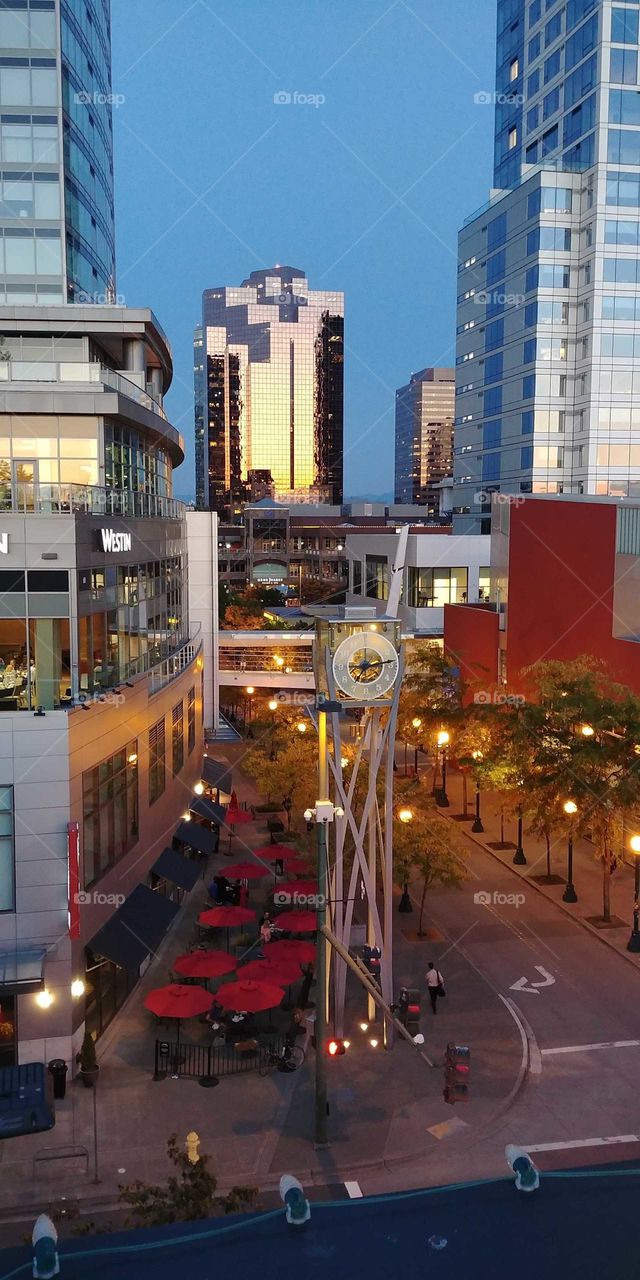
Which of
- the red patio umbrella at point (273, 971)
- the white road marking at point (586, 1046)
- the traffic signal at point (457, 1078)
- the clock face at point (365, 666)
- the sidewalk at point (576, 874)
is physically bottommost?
the sidewalk at point (576, 874)

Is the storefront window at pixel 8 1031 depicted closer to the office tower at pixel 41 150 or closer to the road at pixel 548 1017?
the road at pixel 548 1017

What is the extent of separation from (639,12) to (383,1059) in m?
72.7

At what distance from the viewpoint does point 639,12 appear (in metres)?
67.7

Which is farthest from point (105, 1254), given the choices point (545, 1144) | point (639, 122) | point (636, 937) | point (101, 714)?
point (639, 122)

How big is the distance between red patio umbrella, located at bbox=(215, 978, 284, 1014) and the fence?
3.02 feet

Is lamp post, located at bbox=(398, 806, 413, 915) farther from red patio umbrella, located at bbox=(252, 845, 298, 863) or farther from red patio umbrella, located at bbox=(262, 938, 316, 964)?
red patio umbrella, located at bbox=(262, 938, 316, 964)

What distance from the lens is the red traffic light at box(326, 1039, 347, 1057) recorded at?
63.6ft

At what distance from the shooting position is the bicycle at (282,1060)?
20.1 meters

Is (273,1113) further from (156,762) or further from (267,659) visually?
(267,659)

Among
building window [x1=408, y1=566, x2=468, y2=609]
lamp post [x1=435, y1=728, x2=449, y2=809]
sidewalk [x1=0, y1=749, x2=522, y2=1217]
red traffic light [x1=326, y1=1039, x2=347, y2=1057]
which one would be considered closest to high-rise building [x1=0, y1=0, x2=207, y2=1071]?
sidewalk [x1=0, y1=749, x2=522, y2=1217]

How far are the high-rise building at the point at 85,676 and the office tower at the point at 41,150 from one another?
566 inches

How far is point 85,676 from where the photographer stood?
21.7 metres

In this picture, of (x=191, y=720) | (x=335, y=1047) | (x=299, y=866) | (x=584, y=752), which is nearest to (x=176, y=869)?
(x=299, y=866)

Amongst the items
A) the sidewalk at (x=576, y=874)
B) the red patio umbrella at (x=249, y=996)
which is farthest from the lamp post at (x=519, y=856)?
the red patio umbrella at (x=249, y=996)
